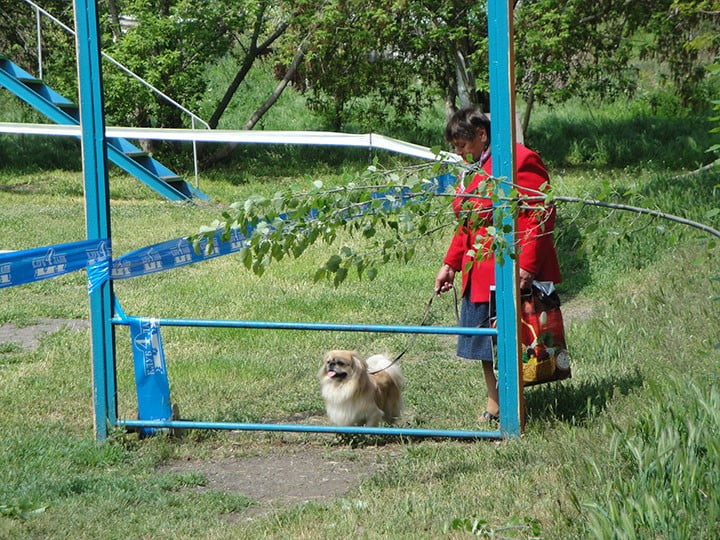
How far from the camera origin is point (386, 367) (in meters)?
6.28

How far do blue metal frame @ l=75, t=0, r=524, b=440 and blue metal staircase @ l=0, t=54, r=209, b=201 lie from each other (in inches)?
421

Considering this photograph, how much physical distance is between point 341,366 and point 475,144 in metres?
1.44

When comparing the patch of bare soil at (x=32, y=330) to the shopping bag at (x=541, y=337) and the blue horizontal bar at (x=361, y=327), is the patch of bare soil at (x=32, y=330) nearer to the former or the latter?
the blue horizontal bar at (x=361, y=327)

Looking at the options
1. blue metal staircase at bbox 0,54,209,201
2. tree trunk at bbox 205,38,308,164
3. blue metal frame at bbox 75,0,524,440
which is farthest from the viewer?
tree trunk at bbox 205,38,308,164

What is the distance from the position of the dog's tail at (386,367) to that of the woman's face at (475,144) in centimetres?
140

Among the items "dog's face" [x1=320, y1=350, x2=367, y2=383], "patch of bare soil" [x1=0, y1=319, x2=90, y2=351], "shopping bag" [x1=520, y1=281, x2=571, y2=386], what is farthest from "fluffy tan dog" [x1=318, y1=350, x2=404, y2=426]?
"patch of bare soil" [x1=0, y1=319, x2=90, y2=351]

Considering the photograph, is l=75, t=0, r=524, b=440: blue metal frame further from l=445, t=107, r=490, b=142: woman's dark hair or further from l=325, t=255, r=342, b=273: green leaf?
l=325, t=255, r=342, b=273: green leaf

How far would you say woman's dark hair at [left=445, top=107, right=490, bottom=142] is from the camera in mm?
5609

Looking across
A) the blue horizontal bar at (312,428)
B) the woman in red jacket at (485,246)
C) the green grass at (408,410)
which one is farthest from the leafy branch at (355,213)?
the blue horizontal bar at (312,428)

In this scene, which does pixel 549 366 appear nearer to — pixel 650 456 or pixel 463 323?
pixel 463 323

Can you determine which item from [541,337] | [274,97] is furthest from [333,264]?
[274,97]

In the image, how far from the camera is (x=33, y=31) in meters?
22.3

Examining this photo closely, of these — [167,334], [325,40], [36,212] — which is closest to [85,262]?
[167,334]

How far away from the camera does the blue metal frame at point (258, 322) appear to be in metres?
5.32
